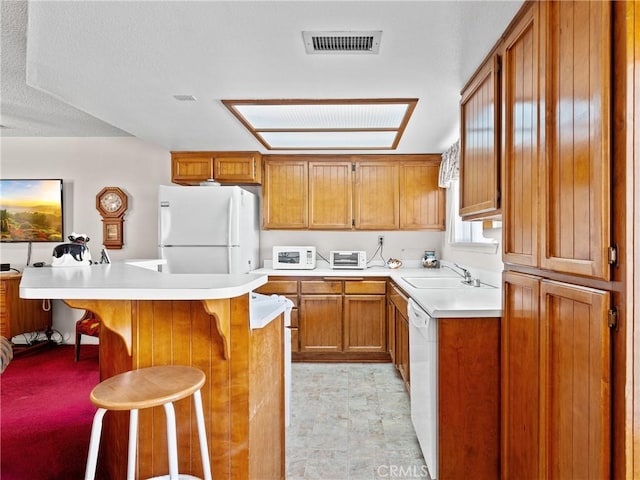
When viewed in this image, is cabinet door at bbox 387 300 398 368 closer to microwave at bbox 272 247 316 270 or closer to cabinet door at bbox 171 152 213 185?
microwave at bbox 272 247 316 270

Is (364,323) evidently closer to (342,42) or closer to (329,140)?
(329,140)

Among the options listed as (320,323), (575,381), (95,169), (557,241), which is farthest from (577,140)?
(95,169)

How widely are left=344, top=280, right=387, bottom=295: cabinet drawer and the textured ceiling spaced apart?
1671 mm

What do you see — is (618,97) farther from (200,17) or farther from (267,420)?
(267,420)

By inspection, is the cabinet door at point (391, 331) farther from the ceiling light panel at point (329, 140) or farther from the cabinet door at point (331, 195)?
the ceiling light panel at point (329, 140)

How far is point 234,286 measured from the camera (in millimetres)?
1276

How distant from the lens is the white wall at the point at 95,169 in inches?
170

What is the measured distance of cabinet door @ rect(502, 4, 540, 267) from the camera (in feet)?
4.70

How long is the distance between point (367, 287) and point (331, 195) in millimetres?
1095

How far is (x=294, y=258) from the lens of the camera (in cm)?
415

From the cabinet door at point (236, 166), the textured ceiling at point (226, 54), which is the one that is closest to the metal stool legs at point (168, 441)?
the textured ceiling at point (226, 54)

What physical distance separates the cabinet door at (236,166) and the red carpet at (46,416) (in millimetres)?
2266

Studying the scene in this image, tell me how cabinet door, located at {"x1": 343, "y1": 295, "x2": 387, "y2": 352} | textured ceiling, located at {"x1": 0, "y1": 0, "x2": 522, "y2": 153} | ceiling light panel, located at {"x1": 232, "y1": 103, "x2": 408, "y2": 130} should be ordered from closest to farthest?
textured ceiling, located at {"x1": 0, "y1": 0, "x2": 522, "y2": 153} → ceiling light panel, located at {"x1": 232, "y1": 103, "x2": 408, "y2": 130} → cabinet door, located at {"x1": 343, "y1": 295, "x2": 387, "y2": 352}

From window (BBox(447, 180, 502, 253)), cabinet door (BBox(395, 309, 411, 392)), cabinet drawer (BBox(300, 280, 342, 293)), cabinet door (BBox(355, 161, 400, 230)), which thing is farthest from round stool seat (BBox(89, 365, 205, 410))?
cabinet door (BBox(355, 161, 400, 230))
